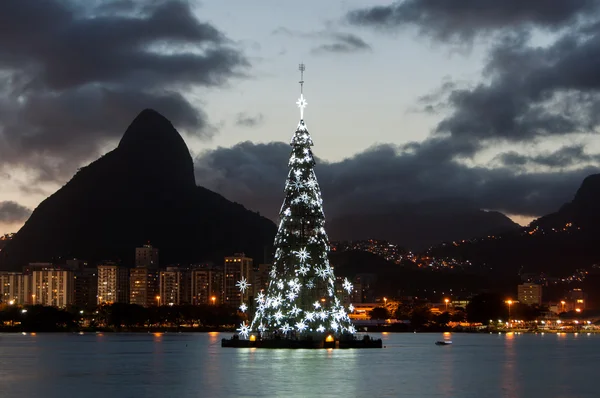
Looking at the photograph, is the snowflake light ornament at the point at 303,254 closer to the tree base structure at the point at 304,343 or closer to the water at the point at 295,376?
the tree base structure at the point at 304,343

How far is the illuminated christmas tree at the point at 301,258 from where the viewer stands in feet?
237

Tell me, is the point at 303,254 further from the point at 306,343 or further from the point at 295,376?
the point at 295,376

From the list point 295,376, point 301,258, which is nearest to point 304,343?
point 301,258

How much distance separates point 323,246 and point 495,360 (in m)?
23.1

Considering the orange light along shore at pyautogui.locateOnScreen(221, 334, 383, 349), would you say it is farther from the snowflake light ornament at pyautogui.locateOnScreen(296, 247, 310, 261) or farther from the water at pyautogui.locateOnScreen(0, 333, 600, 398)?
the snowflake light ornament at pyautogui.locateOnScreen(296, 247, 310, 261)

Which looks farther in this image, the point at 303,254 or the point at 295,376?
the point at 303,254

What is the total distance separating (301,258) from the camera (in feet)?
237

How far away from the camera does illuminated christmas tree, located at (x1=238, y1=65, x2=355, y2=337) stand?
237 feet

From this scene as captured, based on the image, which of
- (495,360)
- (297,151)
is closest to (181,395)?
(297,151)

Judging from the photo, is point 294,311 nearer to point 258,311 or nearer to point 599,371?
point 258,311

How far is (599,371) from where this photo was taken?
71.2 meters

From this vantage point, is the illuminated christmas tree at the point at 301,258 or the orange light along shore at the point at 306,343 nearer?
the illuminated christmas tree at the point at 301,258

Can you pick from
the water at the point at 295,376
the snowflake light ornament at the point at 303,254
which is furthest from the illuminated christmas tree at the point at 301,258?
the water at the point at 295,376

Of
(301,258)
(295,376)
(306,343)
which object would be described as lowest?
(295,376)
